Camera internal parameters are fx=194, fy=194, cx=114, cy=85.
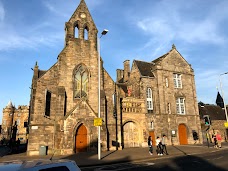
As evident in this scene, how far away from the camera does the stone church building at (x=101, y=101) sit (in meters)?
20.7

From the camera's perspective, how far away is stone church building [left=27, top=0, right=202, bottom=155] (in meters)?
20.7

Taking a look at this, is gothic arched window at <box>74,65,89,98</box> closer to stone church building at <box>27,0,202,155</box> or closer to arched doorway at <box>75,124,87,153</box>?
stone church building at <box>27,0,202,155</box>

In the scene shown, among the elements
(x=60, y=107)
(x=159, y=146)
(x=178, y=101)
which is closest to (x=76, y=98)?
(x=60, y=107)

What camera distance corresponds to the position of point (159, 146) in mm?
17375

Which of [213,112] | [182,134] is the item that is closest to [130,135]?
[182,134]

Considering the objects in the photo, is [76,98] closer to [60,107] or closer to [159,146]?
[60,107]

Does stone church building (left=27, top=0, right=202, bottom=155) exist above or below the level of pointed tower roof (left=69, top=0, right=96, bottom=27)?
below

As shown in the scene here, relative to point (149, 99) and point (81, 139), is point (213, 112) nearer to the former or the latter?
point (149, 99)

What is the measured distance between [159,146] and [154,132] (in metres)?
10.1

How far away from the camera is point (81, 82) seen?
77.9ft

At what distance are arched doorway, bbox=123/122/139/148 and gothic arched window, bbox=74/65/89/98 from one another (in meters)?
7.23

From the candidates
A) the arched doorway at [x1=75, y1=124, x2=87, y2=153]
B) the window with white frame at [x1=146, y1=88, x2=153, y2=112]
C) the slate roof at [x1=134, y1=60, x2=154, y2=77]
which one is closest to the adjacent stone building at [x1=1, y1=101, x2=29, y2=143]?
the slate roof at [x1=134, y1=60, x2=154, y2=77]

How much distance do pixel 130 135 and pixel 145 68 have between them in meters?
11.1

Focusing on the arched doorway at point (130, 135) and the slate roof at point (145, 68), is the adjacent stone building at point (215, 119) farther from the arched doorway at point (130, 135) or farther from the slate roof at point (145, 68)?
the arched doorway at point (130, 135)
